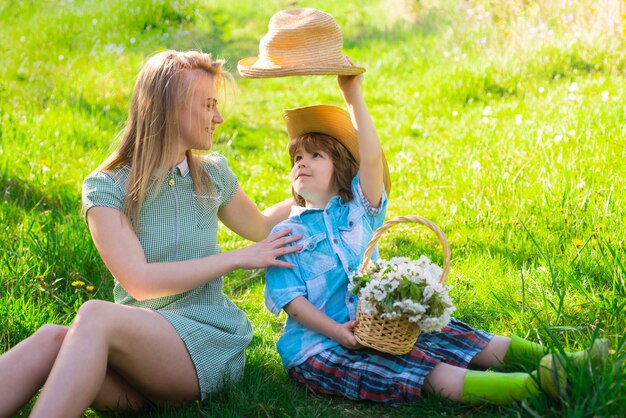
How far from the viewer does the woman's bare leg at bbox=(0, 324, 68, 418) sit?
8.70 feet

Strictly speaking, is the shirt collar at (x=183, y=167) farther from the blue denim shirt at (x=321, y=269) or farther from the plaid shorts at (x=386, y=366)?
the plaid shorts at (x=386, y=366)

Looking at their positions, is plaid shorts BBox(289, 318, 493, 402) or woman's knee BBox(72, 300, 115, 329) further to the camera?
plaid shorts BBox(289, 318, 493, 402)

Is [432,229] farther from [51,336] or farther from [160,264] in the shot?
[51,336]

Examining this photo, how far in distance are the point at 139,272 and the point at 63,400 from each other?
53 cm

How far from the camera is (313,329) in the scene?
304 cm

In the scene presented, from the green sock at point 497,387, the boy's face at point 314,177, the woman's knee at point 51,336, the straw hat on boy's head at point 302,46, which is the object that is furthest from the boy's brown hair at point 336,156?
the woman's knee at point 51,336

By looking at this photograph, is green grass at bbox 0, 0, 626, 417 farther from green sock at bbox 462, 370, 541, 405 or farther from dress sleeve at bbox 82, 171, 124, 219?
dress sleeve at bbox 82, 171, 124, 219

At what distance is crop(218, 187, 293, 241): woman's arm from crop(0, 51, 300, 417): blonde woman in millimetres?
126

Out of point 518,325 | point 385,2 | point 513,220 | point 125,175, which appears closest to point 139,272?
point 125,175

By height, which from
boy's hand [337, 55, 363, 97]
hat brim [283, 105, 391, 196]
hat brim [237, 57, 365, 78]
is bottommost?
hat brim [283, 105, 391, 196]

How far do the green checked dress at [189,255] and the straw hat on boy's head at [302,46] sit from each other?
52cm

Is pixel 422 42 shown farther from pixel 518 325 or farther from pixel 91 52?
pixel 518 325

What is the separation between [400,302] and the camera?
2.64 metres

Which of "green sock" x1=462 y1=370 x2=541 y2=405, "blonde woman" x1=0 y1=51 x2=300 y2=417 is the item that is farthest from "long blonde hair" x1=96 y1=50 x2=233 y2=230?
"green sock" x1=462 y1=370 x2=541 y2=405
